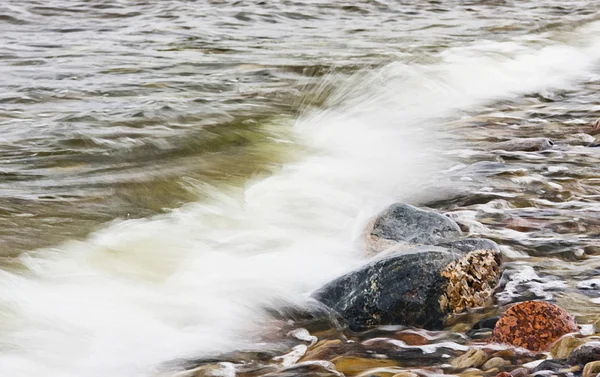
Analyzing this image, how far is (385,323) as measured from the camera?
337 centimetres

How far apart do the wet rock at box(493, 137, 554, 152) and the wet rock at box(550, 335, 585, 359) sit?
11.2ft

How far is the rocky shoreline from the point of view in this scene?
3.02m

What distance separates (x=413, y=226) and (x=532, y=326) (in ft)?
3.58

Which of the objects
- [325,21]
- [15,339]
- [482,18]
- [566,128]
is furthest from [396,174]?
[482,18]

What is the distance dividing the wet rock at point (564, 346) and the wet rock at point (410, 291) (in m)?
0.48

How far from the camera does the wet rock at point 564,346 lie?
2.98 m

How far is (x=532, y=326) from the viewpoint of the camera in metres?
3.09

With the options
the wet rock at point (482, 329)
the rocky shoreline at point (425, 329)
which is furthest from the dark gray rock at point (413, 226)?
the wet rock at point (482, 329)

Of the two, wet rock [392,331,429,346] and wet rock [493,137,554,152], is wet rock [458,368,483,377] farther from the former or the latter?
wet rock [493,137,554,152]

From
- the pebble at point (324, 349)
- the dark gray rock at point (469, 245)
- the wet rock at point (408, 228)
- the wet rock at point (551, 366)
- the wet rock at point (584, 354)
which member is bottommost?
the pebble at point (324, 349)

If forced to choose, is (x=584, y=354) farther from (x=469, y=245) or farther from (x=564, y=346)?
(x=469, y=245)

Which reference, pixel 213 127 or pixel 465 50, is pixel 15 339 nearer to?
pixel 213 127

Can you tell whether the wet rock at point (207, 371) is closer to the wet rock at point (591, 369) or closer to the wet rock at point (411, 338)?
the wet rock at point (411, 338)

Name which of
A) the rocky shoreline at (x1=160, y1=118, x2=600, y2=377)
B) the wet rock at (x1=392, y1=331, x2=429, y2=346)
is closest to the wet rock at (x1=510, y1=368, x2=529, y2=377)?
the rocky shoreline at (x1=160, y1=118, x2=600, y2=377)
